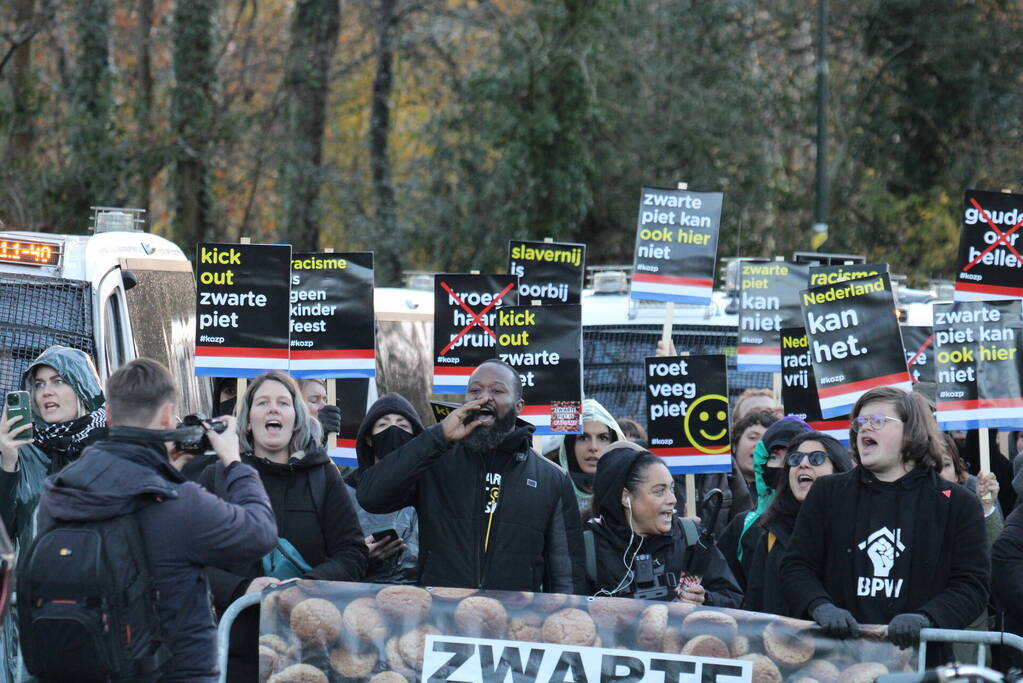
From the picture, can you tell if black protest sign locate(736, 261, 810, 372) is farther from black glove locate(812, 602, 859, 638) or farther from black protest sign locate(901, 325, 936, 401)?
black glove locate(812, 602, 859, 638)

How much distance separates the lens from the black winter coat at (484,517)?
6.54 meters

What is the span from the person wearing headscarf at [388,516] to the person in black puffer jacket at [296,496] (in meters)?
0.28

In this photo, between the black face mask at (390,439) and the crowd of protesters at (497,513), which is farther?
the black face mask at (390,439)

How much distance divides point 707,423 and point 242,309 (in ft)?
8.55

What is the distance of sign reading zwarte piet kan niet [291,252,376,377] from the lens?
9.33 meters

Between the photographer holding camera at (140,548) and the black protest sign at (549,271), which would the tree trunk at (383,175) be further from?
the photographer holding camera at (140,548)

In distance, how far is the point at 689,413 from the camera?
9297 millimetres

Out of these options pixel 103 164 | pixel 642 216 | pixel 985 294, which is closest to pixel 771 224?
pixel 103 164

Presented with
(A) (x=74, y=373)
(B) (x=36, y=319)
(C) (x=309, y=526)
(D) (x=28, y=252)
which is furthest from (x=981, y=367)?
(D) (x=28, y=252)

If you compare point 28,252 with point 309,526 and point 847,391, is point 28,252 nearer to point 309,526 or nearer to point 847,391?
point 309,526

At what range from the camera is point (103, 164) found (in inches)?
907

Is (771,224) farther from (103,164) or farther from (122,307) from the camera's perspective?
(122,307)

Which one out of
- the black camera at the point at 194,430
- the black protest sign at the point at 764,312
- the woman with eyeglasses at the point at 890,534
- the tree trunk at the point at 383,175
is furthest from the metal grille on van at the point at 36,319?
the tree trunk at the point at 383,175

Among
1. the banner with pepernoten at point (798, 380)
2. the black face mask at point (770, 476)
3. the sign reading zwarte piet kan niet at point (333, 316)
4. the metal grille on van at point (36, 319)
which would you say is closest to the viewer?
the black face mask at point (770, 476)
